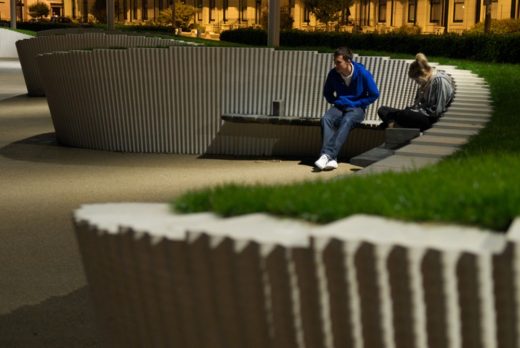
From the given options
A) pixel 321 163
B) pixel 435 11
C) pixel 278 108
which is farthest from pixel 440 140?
pixel 435 11

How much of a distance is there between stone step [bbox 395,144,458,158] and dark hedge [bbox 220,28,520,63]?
13.9 m

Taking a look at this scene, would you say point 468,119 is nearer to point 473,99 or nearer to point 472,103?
point 472,103

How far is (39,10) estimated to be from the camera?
81.6 metres

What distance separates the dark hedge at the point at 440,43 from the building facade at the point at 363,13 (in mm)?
16469

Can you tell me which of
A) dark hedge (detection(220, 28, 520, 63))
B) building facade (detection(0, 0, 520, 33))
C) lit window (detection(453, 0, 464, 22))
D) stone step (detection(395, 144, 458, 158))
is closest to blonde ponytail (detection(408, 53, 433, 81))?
stone step (detection(395, 144, 458, 158))

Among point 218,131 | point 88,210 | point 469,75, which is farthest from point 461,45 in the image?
point 88,210

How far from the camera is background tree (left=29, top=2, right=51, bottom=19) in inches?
3216

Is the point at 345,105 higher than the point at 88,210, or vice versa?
the point at 88,210

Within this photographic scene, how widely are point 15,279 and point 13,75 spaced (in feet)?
69.9

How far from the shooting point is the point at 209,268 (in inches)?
97.4

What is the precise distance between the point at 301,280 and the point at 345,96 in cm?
829

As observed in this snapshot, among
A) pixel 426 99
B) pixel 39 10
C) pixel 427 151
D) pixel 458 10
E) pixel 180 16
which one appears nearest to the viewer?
pixel 427 151

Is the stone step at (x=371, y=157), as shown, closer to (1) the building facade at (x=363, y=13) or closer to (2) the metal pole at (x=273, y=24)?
(2) the metal pole at (x=273, y=24)

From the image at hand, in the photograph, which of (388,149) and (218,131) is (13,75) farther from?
(388,149)
